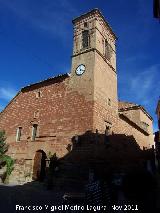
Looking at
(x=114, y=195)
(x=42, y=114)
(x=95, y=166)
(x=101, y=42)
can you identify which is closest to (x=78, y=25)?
(x=101, y=42)

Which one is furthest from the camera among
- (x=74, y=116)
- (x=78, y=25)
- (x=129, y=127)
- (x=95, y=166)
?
(x=129, y=127)

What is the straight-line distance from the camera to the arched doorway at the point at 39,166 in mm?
19594

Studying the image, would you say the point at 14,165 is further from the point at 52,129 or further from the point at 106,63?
the point at 106,63

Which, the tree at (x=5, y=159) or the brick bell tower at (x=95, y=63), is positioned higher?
the brick bell tower at (x=95, y=63)

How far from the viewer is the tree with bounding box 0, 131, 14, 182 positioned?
821 inches

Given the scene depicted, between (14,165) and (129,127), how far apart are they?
11.7m

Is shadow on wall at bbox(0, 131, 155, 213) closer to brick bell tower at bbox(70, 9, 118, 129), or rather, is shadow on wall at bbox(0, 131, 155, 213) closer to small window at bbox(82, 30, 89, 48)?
brick bell tower at bbox(70, 9, 118, 129)

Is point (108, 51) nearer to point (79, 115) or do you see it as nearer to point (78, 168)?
point (79, 115)

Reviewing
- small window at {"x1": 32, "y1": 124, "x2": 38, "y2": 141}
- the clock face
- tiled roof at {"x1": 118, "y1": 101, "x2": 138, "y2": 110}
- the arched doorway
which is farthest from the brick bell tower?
tiled roof at {"x1": 118, "y1": 101, "x2": 138, "y2": 110}

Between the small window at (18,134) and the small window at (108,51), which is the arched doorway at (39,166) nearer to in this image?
the small window at (18,134)

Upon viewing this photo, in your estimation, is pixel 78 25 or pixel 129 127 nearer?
pixel 78 25

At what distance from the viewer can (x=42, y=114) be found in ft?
71.3

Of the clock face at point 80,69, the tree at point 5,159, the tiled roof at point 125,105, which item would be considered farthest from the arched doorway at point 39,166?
the tiled roof at point 125,105

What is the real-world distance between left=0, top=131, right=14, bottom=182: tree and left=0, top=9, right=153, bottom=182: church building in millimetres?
463
